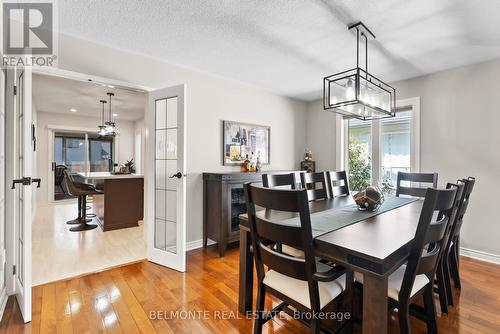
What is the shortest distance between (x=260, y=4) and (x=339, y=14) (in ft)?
2.21

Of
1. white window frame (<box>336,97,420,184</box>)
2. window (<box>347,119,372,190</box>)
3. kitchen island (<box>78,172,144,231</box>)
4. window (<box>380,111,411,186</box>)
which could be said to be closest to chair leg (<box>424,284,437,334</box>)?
white window frame (<box>336,97,420,184</box>)

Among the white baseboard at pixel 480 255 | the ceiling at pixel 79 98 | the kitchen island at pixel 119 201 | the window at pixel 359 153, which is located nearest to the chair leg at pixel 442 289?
the white baseboard at pixel 480 255

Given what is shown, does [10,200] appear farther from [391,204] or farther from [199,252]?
[391,204]

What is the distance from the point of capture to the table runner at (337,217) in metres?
1.53

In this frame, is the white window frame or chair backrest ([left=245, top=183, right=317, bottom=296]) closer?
chair backrest ([left=245, top=183, right=317, bottom=296])

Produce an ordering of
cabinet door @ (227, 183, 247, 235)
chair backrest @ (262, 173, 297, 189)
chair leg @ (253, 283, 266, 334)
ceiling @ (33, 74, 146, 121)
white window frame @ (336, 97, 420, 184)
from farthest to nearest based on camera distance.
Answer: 1. ceiling @ (33, 74, 146, 121)
2. white window frame @ (336, 97, 420, 184)
3. cabinet door @ (227, 183, 247, 235)
4. chair backrest @ (262, 173, 297, 189)
5. chair leg @ (253, 283, 266, 334)

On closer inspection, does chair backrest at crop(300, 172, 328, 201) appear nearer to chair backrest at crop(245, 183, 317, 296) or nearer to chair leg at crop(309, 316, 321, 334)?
chair backrest at crop(245, 183, 317, 296)

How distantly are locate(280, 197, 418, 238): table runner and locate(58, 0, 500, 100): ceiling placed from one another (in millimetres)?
1615

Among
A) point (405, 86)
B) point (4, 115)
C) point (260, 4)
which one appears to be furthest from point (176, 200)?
point (405, 86)

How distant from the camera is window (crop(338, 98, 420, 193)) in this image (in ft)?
11.6

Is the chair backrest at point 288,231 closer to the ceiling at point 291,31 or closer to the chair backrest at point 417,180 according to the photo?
the ceiling at point 291,31

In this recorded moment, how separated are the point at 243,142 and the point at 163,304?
2.45 m

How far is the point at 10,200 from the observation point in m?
2.09

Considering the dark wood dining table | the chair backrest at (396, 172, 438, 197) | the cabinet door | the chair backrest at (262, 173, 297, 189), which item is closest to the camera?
the dark wood dining table
